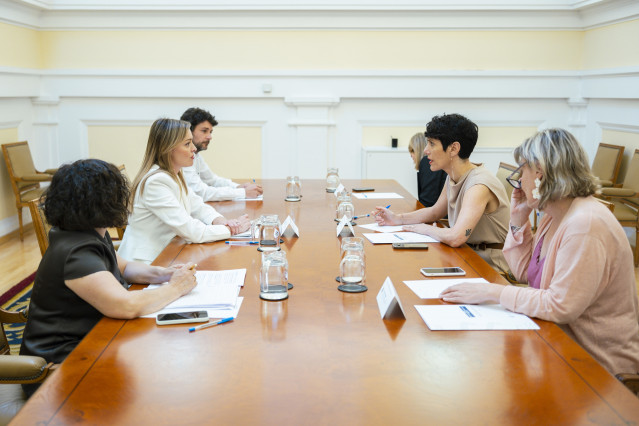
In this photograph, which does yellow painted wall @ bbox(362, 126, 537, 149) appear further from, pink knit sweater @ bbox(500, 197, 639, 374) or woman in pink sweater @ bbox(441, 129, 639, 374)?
pink knit sweater @ bbox(500, 197, 639, 374)

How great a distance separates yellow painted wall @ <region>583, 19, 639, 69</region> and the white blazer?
167 inches

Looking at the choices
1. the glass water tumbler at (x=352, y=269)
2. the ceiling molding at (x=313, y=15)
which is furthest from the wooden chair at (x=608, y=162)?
the glass water tumbler at (x=352, y=269)

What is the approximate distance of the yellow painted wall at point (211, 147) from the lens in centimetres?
638

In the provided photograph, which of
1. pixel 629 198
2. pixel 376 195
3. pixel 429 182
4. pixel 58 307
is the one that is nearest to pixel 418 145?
pixel 429 182

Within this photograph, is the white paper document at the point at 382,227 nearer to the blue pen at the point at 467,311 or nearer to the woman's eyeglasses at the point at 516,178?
the woman's eyeglasses at the point at 516,178

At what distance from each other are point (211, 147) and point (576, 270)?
5.04 m

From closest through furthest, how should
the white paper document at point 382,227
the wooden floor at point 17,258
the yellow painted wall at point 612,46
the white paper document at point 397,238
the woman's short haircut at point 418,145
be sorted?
the white paper document at point 397,238 < the white paper document at point 382,227 < the wooden floor at point 17,258 < the woman's short haircut at point 418,145 < the yellow painted wall at point 612,46

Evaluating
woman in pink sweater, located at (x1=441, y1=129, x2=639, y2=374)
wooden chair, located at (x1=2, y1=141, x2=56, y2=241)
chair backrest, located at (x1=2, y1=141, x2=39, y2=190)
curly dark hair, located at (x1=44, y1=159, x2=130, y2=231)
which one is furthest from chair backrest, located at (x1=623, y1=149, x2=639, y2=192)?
chair backrest, located at (x1=2, y1=141, x2=39, y2=190)

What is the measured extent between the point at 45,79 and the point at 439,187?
13.9ft

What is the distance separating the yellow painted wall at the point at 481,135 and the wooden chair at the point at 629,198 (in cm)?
138

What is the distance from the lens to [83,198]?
1.95m

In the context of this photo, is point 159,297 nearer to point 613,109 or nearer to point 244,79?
point 244,79

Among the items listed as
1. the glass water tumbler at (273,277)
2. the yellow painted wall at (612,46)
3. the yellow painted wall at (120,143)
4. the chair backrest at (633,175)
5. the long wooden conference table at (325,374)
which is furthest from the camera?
the yellow painted wall at (120,143)

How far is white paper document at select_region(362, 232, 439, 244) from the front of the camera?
2826 mm
